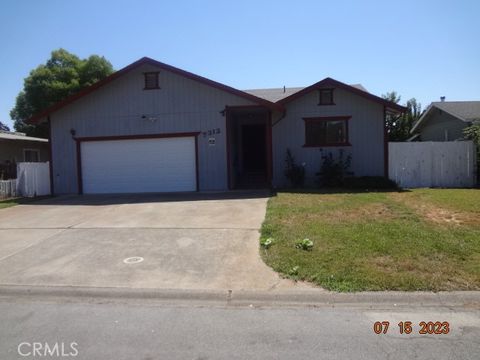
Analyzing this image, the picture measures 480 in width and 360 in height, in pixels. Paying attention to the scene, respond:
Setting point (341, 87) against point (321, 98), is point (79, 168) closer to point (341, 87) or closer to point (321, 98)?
point (321, 98)


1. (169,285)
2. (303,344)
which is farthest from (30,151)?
(303,344)

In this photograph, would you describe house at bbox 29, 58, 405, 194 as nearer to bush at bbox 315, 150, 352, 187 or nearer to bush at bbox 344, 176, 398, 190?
bush at bbox 315, 150, 352, 187

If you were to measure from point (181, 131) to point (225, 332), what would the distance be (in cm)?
1307

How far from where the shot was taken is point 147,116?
17.1m

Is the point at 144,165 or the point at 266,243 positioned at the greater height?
the point at 144,165

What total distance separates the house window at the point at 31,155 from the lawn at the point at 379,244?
20693 millimetres

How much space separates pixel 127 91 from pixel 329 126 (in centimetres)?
838

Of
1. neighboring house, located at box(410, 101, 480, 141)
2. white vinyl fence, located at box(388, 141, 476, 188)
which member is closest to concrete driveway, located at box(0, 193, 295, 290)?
white vinyl fence, located at box(388, 141, 476, 188)

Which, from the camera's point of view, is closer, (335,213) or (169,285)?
(169,285)

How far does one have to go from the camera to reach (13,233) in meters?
9.77

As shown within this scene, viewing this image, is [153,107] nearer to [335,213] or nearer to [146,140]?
[146,140]

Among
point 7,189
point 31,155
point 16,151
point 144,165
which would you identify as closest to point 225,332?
point 144,165

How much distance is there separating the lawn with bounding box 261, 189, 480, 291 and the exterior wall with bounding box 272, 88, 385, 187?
5910 mm

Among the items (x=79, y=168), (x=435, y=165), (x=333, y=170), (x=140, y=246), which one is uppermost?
(x=79, y=168)
